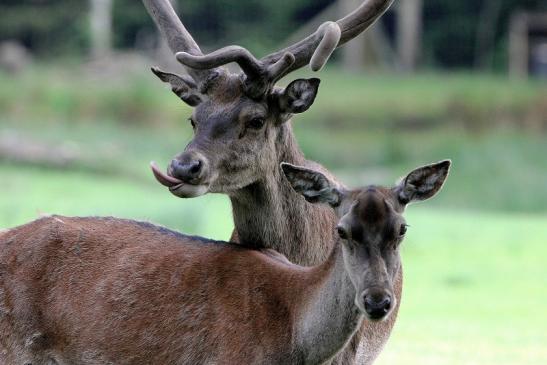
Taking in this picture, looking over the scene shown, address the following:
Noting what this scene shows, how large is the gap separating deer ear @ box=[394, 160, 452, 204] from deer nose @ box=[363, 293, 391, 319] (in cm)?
67

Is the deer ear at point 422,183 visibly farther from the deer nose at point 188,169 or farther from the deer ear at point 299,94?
the deer ear at point 299,94

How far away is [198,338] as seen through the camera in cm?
775

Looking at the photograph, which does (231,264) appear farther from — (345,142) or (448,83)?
(448,83)

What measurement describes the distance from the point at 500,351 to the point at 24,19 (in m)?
31.0

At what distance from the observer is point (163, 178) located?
8211 mm

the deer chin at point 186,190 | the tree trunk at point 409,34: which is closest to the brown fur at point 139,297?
the deer chin at point 186,190

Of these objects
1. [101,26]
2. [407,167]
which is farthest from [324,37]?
[101,26]

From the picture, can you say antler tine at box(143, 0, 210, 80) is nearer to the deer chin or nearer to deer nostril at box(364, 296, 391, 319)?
the deer chin

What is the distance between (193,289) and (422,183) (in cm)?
153

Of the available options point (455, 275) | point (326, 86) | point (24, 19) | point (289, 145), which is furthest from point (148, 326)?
point (24, 19)

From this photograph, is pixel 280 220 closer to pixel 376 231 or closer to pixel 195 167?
pixel 195 167

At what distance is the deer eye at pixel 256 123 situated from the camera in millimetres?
8797

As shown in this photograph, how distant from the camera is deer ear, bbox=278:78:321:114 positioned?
29.1 feet

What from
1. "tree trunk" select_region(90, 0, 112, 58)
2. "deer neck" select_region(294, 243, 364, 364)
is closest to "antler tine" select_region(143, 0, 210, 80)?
"deer neck" select_region(294, 243, 364, 364)
